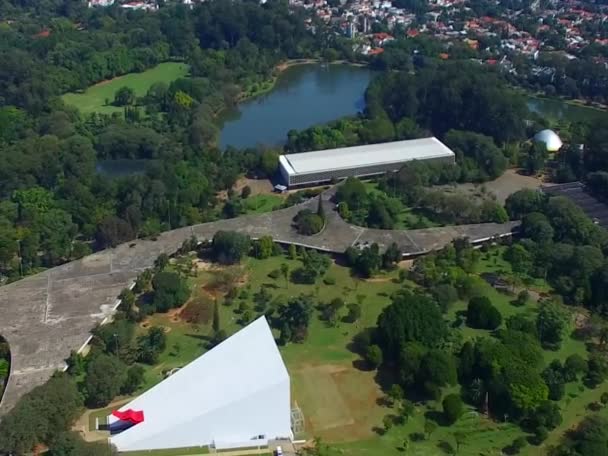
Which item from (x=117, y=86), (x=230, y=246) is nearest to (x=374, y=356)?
(x=230, y=246)

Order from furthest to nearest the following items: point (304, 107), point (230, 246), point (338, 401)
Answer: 1. point (304, 107)
2. point (230, 246)
3. point (338, 401)

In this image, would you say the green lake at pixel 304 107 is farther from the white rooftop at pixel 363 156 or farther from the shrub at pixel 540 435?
the shrub at pixel 540 435

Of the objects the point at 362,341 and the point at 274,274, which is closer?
the point at 362,341

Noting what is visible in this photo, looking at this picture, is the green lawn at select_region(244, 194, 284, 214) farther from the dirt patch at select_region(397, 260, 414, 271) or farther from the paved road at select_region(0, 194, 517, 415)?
the dirt patch at select_region(397, 260, 414, 271)

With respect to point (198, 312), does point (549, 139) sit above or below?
below

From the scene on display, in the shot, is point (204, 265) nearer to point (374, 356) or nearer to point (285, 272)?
point (285, 272)

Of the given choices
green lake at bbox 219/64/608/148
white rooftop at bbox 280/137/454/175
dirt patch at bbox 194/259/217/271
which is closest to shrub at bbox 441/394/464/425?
dirt patch at bbox 194/259/217/271

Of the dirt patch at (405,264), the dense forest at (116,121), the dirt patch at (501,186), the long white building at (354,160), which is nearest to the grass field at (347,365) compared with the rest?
→ the dirt patch at (405,264)
